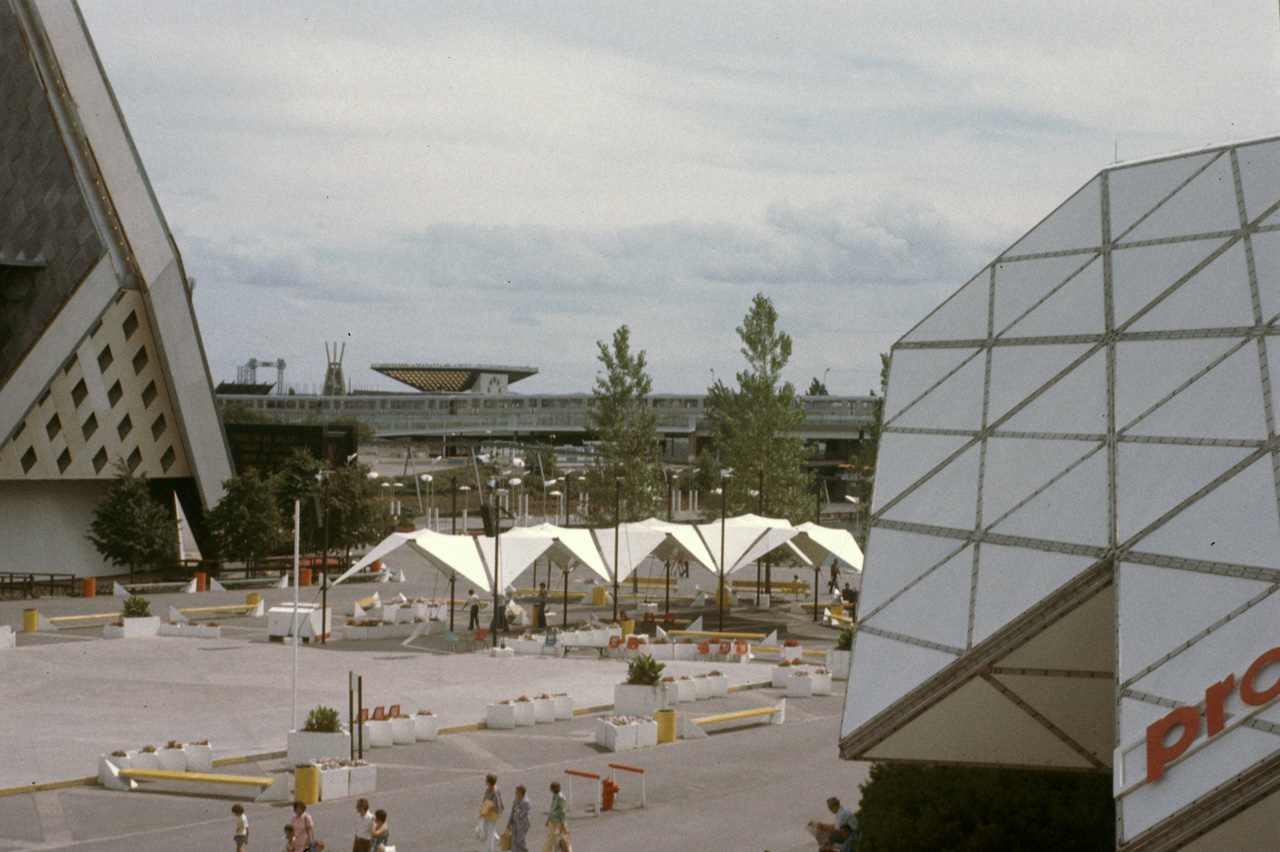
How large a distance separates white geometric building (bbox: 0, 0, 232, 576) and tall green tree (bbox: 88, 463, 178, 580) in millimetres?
3266

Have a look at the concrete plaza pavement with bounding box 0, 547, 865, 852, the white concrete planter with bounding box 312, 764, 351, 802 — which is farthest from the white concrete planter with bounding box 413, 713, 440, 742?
the white concrete planter with bounding box 312, 764, 351, 802

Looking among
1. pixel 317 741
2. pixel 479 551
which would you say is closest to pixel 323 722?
pixel 317 741

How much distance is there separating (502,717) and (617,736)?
3.46m

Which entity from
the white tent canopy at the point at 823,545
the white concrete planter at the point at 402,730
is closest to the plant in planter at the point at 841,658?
the white tent canopy at the point at 823,545

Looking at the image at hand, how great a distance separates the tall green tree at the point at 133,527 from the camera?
6512cm

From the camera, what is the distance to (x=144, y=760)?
86.3 feet

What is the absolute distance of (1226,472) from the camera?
14.4 meters

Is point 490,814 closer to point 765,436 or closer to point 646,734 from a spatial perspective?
point 646,734

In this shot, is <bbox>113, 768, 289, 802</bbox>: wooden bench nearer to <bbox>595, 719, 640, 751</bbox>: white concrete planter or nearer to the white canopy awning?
<bbox>595, 719, 640, 751</bbox>: white concrete planter

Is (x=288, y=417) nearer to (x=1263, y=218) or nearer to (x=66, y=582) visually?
(x=66, y=582)

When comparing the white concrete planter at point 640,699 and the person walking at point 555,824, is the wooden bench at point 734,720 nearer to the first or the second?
the white concrete planter at point 640,699

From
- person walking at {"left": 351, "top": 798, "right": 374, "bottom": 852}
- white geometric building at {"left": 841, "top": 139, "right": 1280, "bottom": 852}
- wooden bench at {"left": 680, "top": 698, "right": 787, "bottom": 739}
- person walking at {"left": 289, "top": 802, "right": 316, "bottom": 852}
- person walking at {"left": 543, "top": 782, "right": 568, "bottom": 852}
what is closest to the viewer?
white geometric building at {"left": 841, "top": 139, "right": 1280, "bottom": 852}

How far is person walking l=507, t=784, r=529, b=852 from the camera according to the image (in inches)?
816

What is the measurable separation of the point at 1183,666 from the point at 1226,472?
7.65 feet
